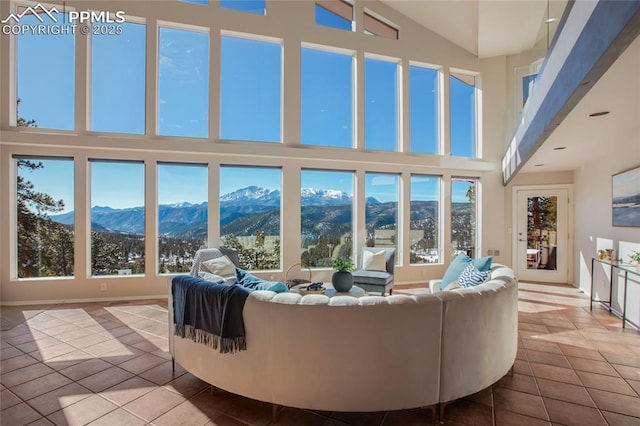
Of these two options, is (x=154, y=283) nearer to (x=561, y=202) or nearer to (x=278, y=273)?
(x=278, y=273)

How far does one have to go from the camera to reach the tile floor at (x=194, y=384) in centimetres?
214

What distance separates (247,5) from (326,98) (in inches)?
88.4

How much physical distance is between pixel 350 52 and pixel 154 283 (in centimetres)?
592

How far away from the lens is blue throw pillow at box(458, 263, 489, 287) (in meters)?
3.04

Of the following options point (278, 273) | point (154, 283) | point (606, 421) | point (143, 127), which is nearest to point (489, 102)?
point (278, 273)

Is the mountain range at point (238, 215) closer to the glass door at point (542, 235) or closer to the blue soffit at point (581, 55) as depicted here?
the glass door at point (542, 235)

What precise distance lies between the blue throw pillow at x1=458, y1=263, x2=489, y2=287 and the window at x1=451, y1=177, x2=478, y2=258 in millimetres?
3845

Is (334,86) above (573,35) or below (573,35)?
above

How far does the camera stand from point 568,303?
4984 mm

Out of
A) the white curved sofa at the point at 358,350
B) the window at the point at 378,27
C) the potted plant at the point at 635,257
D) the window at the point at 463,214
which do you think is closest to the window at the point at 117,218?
the white curved sofa at the point at 358,350

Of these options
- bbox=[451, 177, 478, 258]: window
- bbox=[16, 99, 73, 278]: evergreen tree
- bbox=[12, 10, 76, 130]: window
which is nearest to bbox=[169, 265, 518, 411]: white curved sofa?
bbox=[16, 99, 73, 278]: evergreen tree

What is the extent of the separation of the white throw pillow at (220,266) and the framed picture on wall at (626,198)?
18.2 ft

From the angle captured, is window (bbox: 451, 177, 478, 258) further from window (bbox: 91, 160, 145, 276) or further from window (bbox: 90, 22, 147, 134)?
window (bbox: 90, 22, 147, 134)

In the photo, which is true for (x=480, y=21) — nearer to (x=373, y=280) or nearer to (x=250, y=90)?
(x=250, y=90)
